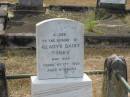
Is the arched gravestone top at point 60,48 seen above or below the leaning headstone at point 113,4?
below

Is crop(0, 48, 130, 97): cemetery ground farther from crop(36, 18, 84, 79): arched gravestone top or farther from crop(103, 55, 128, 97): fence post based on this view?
crop(36, 18, 84, 79): arched gravestone top

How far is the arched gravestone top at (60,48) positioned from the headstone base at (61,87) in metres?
0.08

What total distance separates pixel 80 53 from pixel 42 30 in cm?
59

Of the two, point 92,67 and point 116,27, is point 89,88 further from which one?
point 116,27

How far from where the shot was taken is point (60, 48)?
17.8ft

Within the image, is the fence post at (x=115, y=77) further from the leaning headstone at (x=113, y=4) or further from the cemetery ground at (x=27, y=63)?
the leaning headstone at (x=113, y=4)

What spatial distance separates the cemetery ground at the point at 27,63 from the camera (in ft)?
22.5

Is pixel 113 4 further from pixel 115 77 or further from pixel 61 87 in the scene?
pixel 61 87

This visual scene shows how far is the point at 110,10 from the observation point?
1317cm

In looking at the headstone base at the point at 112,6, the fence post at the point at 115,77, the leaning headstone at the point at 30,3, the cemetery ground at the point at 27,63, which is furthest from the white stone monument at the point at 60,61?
the headstone base at the point at 112,6

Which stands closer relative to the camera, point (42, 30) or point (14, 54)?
point (42, 30)

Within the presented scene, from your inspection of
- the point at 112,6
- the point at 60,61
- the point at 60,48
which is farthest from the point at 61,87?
the point at 112,6

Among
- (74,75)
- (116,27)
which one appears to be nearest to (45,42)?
(74,75)

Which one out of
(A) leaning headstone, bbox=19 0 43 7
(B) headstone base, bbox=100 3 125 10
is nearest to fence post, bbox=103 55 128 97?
(A) leaning headstone, bbox=19 0 43 7
